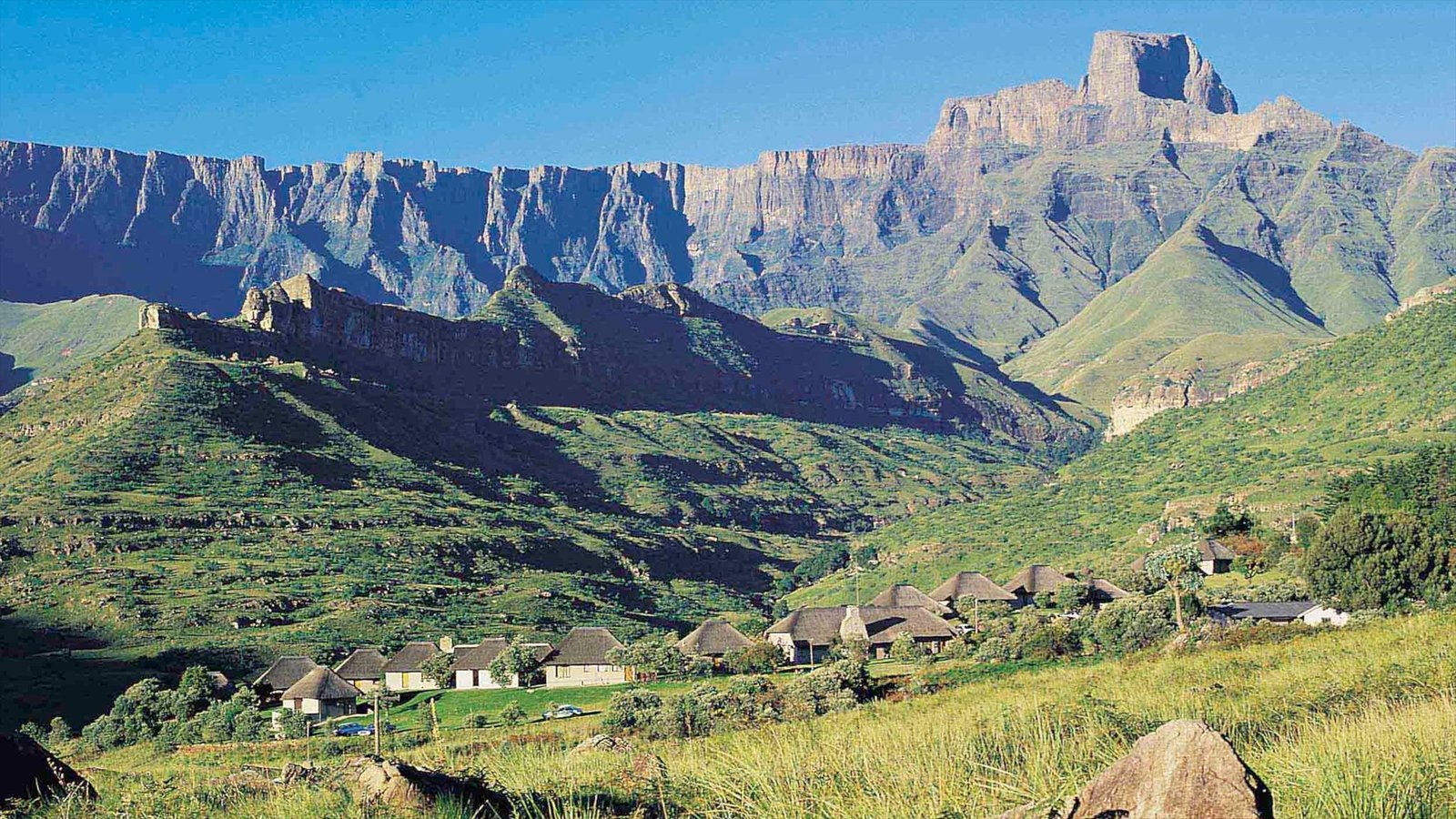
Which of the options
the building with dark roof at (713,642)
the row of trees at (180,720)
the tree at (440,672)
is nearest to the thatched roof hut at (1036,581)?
the building with dark roof at (713,642)

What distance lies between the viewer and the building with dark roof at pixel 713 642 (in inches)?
2304

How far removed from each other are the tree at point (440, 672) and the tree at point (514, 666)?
2.02 m

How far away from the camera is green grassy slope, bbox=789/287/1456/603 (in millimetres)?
79438

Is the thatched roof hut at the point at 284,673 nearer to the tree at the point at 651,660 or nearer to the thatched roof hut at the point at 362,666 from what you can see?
the thatched roof hut at the point at 362,666

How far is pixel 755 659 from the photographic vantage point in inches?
2050

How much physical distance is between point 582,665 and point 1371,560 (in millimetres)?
33891

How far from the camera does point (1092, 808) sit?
5305mm

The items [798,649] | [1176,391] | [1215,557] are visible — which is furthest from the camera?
[1176,391]

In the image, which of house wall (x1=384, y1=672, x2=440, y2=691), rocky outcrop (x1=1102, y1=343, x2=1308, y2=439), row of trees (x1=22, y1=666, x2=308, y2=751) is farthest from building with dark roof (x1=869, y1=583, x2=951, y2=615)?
rocky outcrop (x1=1102, y1=343, x2=1308, y2=439)

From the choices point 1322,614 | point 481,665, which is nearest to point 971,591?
point 481,665

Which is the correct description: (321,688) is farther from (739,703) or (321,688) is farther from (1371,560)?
(1371,560)

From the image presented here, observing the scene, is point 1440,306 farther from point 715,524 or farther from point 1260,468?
point 715,524

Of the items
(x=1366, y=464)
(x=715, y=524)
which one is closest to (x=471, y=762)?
(x=1366, y=464)

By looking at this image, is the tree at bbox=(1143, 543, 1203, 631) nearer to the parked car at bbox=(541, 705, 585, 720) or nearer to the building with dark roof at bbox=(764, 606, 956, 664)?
the building with dark roof at bbox=(764, 606, 956, 664)
